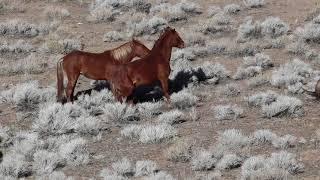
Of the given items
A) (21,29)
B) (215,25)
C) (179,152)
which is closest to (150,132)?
(179,152)

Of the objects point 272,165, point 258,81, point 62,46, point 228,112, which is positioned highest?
point 272,165

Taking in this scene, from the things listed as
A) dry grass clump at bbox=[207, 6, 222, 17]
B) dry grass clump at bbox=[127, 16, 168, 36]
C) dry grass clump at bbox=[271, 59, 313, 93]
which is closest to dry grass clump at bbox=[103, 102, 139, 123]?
dry grass clump at bbox=[271, 59, 313, 93]

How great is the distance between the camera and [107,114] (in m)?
13.0

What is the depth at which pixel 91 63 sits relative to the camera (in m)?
13.6

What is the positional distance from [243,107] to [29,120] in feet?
14.5

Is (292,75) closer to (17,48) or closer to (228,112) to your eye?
(228,112)

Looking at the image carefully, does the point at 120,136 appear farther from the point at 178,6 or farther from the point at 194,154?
the point at 178,6

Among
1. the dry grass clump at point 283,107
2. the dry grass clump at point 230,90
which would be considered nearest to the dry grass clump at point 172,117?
the dry grass clump at point 283,107

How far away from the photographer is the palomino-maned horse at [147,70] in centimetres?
1310

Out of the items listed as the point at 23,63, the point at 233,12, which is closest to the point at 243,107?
the point at 23,63

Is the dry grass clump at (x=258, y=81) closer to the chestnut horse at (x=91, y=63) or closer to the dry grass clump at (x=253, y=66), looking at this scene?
the dry grass clump at (x=253, y=66)

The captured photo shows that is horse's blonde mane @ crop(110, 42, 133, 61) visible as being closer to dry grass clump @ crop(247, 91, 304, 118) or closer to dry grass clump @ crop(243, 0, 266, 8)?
dry grass clump @ crop(247, 91, 304, 118)

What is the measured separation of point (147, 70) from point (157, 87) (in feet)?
6.56

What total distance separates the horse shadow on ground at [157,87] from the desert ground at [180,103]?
29 millimetres
